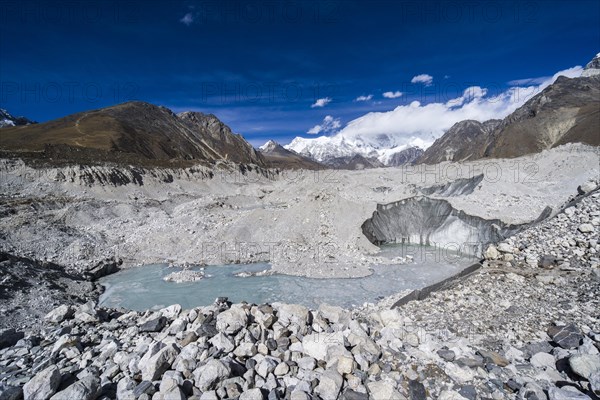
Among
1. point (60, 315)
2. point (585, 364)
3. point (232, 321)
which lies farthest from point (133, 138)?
point (585, 364)

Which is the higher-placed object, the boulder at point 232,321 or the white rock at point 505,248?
the white rock at point 505,248

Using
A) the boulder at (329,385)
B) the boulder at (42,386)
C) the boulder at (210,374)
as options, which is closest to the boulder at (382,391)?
the boulder at (329,385)

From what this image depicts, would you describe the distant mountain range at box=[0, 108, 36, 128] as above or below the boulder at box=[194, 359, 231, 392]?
above

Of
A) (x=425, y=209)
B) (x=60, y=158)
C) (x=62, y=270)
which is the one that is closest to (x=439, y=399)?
(x=62, y=270)

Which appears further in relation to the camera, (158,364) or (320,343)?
(320,343)

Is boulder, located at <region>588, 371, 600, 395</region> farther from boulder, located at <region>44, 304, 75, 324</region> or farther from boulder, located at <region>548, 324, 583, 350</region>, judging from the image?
boulder, located at <region>44, 304, 75, 324</region>

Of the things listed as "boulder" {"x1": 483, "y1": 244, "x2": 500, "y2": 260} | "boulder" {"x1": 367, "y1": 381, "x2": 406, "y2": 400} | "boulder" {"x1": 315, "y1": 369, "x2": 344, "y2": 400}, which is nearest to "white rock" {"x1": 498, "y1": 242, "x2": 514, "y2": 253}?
"boulder" {"x1": 483, "y1": 244, "x2": 500, "y2": 260}

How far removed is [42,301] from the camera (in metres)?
10.8

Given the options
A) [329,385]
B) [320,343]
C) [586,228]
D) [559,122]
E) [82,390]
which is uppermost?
[559,122]

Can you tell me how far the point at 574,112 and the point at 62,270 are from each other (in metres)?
103

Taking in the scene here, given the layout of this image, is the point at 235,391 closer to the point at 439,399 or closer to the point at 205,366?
the point at 205,366

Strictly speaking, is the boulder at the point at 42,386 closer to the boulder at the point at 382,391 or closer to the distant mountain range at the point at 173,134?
the boulder at the point at 382,391

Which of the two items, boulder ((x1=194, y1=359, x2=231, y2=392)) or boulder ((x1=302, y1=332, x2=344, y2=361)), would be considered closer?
boulder ((x1=194, y1=359, x2=231, y2=392))

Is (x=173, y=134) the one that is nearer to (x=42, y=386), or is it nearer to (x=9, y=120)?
(x=9, y=120)
